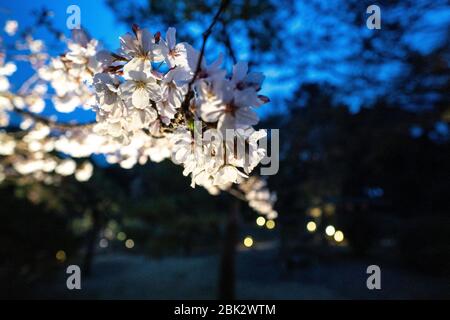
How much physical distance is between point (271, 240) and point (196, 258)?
5.20 metres

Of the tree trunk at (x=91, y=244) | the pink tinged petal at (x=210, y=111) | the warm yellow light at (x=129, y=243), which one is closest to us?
the pink tinged petal at (x=210, y=111)

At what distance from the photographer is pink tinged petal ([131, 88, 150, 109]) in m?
0.84

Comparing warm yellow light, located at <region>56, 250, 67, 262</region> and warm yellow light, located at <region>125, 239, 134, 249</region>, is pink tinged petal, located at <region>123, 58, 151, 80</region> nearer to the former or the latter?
warm yellow light, located at <region>56, 250, 67, 262</region>

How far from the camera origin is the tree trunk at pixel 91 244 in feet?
29.8

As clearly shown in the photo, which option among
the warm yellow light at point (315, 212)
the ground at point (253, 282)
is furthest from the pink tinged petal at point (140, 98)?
the warm yellow light at point (315, 212)

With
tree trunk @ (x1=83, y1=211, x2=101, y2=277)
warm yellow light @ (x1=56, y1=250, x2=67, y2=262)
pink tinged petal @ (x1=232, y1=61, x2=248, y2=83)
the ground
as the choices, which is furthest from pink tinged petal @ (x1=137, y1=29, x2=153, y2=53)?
tree trunk @ (x1=83, y1=211, x2=101, y2=277)

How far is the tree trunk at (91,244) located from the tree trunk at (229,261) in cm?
522

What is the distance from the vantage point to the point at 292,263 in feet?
29.0

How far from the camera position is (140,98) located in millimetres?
847

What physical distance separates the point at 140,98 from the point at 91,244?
988cm

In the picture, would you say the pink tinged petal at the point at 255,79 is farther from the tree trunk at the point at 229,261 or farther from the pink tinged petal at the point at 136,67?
the tree trunk at the point at 229,261

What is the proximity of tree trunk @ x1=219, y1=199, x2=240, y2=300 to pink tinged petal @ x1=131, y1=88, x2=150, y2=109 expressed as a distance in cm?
525

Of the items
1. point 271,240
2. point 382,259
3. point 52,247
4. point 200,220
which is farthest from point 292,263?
point 52,247
